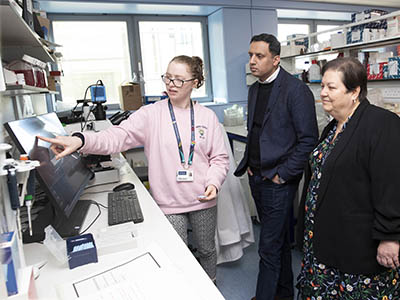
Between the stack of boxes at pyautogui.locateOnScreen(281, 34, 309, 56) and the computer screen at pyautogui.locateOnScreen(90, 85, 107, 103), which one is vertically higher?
the stack of boxes at pyautogui.locateOnScreen(281, 34, 309, 56)

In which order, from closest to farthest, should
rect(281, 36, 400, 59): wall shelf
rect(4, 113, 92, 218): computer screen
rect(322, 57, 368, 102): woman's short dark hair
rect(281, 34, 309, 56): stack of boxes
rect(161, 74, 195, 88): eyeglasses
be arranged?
1. rect(4, 113, 92, 218): computer screen
2. rect(322, 57, 368, 102): woman's short dark hair
3. rect(161, 74, 195, 88): eyeglasses
4. rect(281, 36, 400, 59): wall shelf
5. rect(281, 34, 309, 56): stack of boxes

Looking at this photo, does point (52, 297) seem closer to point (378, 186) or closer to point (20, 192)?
point (20, 192)

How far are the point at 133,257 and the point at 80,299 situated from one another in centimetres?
23

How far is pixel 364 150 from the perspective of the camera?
121cm

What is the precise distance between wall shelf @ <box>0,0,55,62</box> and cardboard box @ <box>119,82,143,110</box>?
1574 mm

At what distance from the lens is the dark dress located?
4.19 ft

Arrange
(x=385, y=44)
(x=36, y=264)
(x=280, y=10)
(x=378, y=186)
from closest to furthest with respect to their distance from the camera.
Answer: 1. (x=36, y=264)
2. (x=378, y=186)
3. (x=385, y=44)
4. (x=280, y=10)

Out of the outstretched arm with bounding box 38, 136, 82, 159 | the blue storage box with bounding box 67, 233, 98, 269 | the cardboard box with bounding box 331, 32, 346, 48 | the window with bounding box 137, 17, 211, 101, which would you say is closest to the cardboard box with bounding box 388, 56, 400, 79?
the cardboard box with bounding box 331, 32, 346, 48

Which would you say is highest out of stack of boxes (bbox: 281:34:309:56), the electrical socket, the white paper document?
stack of boxes (bbox: 281:34:309:56)

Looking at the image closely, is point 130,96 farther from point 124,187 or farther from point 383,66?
point 383,66

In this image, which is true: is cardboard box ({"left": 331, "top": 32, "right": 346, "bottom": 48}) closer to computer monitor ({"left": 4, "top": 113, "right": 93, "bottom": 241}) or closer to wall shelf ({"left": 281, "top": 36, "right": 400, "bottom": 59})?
wall shelf ({"left": 281, "top": 36, "right": 400, "bottom": 59})

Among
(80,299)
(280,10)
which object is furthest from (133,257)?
(280,10)

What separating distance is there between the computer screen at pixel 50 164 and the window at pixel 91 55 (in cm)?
298

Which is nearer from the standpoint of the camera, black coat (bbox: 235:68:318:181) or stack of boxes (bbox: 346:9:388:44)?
black coat (bbox: 235:68:318:181)
